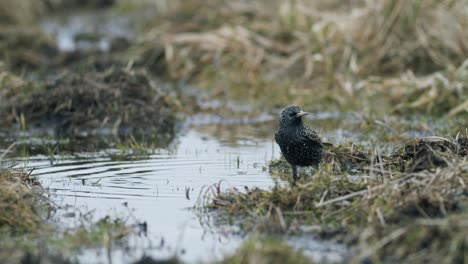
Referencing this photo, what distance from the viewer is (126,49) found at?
744 inches

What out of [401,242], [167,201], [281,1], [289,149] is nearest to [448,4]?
[281,1]

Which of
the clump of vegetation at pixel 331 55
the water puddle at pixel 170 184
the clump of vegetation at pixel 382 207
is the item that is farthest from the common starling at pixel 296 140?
the clump of vegetation at pixel 331 55

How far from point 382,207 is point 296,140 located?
2.13 m

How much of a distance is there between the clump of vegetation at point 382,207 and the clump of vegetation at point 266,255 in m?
0.43

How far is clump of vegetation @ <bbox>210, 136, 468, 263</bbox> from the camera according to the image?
19.0ft

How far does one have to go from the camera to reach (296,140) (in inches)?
341

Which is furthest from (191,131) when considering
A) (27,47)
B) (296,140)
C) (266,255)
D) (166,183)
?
(266,255)

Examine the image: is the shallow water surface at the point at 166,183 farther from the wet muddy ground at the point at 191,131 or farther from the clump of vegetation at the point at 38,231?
the clump of vegetation at the point at 38,231

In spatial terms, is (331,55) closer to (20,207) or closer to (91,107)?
(91,107)

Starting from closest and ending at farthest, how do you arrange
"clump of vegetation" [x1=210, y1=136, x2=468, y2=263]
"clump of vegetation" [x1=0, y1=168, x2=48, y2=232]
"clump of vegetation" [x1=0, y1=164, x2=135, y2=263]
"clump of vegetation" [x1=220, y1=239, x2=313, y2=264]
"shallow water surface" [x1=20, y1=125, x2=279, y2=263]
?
"clump of vegetation" [x1=220, y1=239, x2=313, y2=264], "clump of vegetation" [x1=210, y1=136, x2=468, y2=263], "clump of vegetation" [x1=0, y1=164, x2=135, y2=263], "shallow water surface" [x1=20, y1=125, x2=279, y2=263], "clump of vegetation" [x1=0, y1=168, x2=48, y2=232]

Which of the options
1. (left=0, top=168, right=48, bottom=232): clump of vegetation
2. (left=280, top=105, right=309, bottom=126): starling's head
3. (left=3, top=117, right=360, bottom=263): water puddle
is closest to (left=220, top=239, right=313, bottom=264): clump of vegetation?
(left=3, top=117, right=360, bottom=263): water puddle

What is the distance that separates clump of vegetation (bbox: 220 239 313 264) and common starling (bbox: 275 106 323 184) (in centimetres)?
292

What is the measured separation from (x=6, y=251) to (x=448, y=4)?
11.2 meters

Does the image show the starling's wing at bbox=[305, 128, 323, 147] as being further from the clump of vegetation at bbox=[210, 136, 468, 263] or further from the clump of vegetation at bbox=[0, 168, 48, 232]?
the clump of vegetation at bbox=[0, 168, 48, 232]
